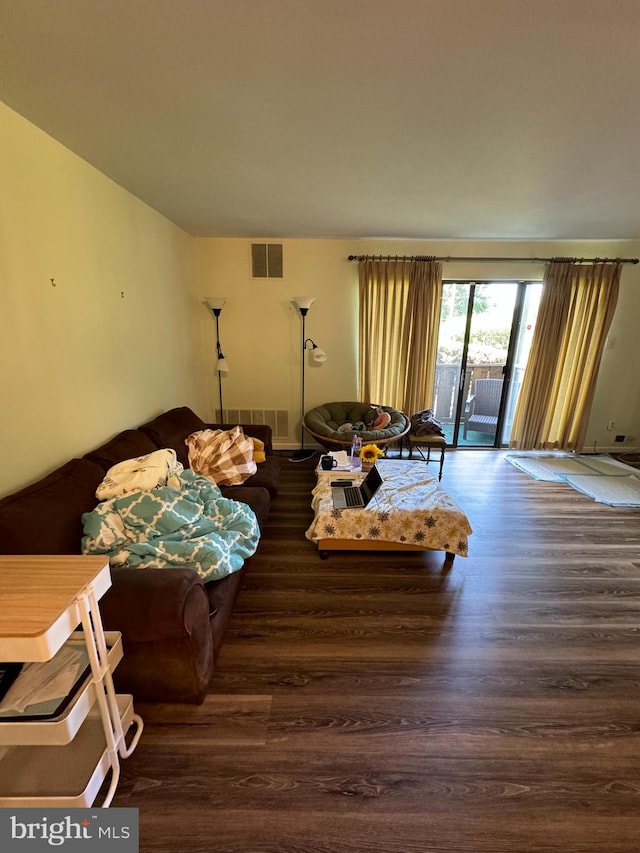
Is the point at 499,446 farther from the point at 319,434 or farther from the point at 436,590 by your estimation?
the point at 436,590

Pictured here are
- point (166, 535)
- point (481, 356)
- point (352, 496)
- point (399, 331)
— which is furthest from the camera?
point (481, 356)

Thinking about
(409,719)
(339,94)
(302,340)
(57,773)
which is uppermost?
(339,94)

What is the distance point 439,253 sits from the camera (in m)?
4.09

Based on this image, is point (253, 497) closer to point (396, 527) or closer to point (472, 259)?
point (396, 527)

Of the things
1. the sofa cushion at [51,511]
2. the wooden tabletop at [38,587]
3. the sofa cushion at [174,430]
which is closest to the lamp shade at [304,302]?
the sofa cushion at [174,430]

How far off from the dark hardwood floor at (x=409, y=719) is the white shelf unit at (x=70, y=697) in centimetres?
17

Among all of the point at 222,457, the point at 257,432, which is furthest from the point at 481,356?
the point at 222,457

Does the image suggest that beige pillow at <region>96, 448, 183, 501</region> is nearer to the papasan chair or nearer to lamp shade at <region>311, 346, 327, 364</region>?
the papasan chair

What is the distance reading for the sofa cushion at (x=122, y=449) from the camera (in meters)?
2.02

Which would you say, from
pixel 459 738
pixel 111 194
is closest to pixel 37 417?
pixel 111 194

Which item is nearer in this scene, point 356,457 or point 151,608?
point 151,608

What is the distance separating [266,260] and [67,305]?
8.51 ft

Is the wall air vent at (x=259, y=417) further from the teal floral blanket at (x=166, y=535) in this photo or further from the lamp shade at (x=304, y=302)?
the teal floral blanket at (x=166, y=535)

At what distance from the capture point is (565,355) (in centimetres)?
432
